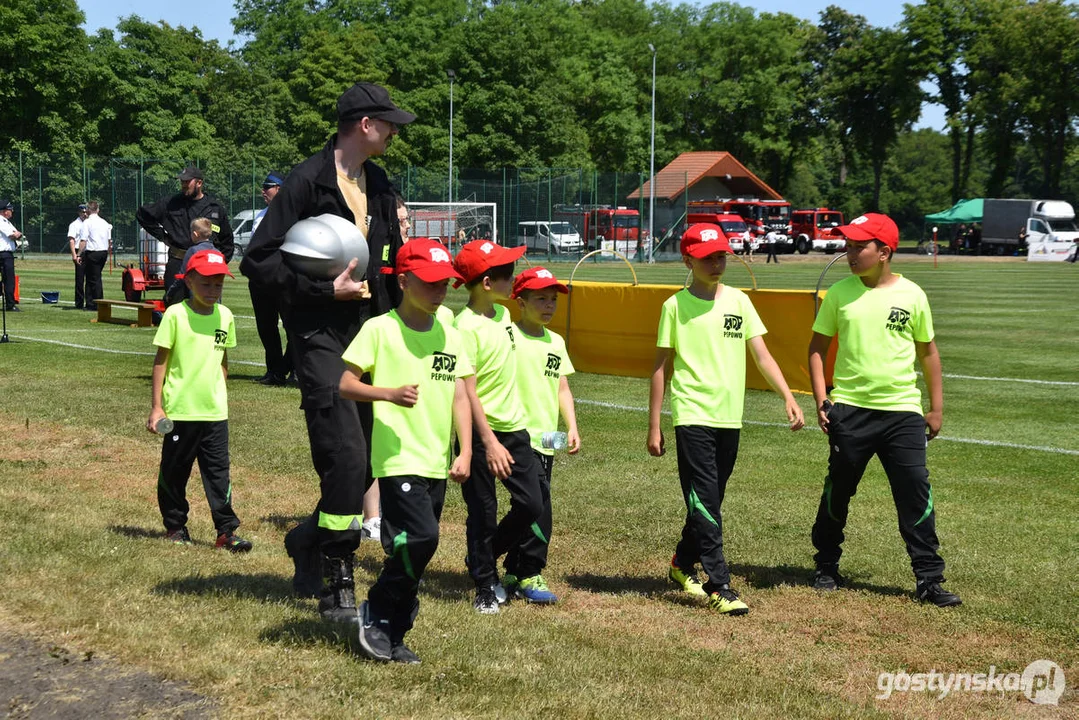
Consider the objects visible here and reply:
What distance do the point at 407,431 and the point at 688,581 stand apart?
215 centimetres

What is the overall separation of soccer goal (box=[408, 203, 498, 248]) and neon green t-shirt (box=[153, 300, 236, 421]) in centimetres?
3480

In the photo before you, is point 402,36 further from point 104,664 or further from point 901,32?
point 104,664

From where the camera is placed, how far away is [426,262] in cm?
488

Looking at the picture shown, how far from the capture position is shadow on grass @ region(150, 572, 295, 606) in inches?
230

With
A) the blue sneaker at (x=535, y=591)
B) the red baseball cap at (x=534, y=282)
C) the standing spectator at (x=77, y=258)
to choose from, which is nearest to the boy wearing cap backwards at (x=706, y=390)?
the red baseball cap at (x=534, y=282)

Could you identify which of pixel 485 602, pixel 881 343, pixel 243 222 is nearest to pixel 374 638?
pixel 485 602

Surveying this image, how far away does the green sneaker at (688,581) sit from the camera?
6.35 meters

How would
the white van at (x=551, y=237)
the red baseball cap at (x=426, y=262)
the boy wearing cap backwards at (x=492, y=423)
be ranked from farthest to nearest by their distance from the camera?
the white van at (x=551, y=237) < the boy wearing cap backwards at (x=492, y=423) < the red baseball cap at (x=426, y=262)

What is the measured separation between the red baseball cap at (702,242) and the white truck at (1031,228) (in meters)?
58.2

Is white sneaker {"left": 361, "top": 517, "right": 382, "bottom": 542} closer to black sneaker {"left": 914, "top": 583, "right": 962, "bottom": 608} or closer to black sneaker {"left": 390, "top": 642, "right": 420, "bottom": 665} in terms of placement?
black sneaker {"left": 390, "top": 642, "right": 420, "bottom": 665}

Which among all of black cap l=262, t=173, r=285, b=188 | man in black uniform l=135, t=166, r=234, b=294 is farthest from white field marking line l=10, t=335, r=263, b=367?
black cap l=262, t=173, r=285, b=188

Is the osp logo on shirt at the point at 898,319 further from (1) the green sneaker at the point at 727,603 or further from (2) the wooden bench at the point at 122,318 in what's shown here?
(2) the wooden bench at the point at 122,318

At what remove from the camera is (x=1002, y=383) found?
14773mm

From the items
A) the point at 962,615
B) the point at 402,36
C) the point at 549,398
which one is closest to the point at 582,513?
the point at 549,398
